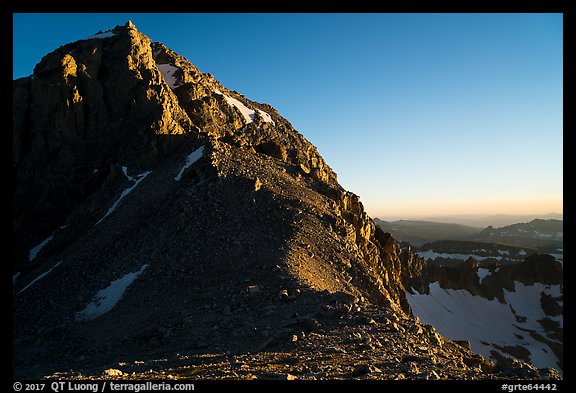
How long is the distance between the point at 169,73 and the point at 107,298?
43.3 metres

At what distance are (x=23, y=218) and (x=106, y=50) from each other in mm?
23762

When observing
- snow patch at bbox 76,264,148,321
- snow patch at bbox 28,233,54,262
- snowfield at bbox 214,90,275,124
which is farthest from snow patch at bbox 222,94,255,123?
snow patch at bbox 76,264,148,321

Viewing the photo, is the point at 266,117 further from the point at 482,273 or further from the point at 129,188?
the point at 482,273

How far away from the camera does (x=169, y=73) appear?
58094 mm

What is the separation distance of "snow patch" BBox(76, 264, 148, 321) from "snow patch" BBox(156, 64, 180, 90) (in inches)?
1419

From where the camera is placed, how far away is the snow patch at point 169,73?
5487cm

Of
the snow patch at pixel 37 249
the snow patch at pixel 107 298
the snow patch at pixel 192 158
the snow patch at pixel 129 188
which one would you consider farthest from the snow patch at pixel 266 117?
the snow patch at pixel 107 298

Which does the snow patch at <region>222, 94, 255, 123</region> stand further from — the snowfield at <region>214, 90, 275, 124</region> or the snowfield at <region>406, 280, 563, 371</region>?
the snowfield at <region>406, 280, 563, 371</region>

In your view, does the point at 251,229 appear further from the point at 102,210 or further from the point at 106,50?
the point at 106,50

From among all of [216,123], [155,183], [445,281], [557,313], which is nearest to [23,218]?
[155,183]

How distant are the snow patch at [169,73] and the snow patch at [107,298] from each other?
3605 cm

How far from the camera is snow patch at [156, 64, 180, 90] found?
54869mm

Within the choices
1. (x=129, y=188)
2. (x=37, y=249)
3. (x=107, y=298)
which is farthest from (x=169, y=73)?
(x=107, y=298)

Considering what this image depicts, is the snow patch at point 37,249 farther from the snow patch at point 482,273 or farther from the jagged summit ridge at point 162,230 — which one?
the snow patch at point 482,273
